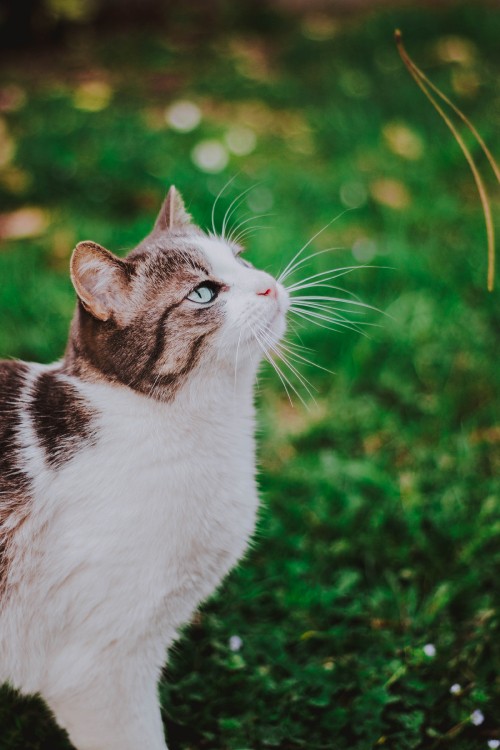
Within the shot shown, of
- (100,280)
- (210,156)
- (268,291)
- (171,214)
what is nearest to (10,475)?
(100,280)

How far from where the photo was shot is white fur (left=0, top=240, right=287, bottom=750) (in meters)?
1.57

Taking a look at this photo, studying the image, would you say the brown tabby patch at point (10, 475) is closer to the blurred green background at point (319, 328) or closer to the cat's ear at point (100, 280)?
the cat's ear at point (100, 280)

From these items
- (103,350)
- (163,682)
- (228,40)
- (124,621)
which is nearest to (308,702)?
(163,682)

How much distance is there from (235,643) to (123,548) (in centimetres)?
64

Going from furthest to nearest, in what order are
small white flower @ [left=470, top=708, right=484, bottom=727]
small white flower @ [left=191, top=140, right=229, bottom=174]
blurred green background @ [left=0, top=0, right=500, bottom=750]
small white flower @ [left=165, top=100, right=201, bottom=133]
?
1. small white flower @ [left=165, top=100, right=201, bottom=133]
2. small white flower @ [left=191, top=140, right=229, bottom=174]
3. blurred green background @ [left=0, top=0, right=500, bottom=750]
4. small white flower @ [left=470, top=708, right=484, bottom=727]

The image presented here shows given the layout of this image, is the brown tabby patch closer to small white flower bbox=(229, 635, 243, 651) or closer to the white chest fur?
the white chest fur

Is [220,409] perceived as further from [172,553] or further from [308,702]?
[308,702]

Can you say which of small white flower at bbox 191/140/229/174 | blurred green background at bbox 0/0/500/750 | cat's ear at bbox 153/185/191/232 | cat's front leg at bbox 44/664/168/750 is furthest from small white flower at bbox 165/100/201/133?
cat's front leg at bbox 44/664/168/750

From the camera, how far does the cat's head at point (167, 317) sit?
164 centimetres

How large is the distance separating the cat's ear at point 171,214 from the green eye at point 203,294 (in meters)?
0.35

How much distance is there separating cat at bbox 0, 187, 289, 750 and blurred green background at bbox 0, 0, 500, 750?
375 mm

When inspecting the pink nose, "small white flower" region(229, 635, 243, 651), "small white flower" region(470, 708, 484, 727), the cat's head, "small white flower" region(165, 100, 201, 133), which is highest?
the pink nose

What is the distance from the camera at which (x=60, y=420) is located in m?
1.66

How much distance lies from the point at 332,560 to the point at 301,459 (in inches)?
18.3
